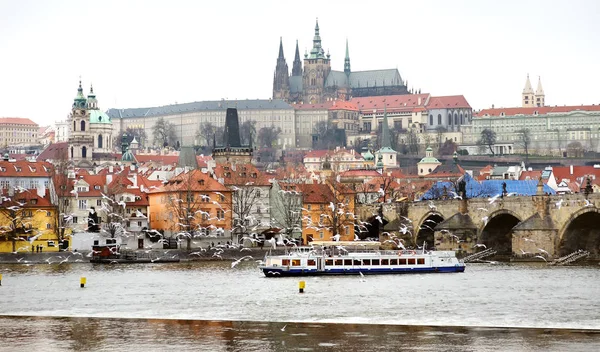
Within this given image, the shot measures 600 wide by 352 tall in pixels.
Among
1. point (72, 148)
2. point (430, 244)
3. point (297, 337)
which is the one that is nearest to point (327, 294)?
point (297, 337)

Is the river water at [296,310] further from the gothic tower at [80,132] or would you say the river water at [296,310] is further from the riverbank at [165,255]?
the gothic tower at [80,132]

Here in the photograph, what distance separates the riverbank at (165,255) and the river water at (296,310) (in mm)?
4440

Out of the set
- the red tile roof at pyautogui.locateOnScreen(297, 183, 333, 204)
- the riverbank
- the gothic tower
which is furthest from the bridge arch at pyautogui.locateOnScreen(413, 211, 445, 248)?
the gothic tower

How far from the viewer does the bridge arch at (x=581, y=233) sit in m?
66.7

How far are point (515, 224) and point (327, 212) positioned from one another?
14668 millimetres

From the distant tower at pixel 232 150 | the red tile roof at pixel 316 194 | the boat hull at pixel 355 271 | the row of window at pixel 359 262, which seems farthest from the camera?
the distant tower at pixel 232 150

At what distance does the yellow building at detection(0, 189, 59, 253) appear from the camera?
73.1 m

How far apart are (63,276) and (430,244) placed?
89.5 feet

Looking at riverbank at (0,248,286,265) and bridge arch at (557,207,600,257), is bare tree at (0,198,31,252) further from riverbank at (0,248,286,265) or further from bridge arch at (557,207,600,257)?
bridge arch at (557,207,600,257)

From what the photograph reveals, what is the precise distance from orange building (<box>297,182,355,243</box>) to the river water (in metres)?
18.6

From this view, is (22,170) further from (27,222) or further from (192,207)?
(192,207)

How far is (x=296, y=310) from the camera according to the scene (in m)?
44.5

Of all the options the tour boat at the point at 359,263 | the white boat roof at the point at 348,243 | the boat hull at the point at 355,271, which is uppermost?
the white boat roof at the point at 348,243

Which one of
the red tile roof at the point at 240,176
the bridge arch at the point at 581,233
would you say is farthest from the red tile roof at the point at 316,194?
the bridge arch at the point at 581,233
